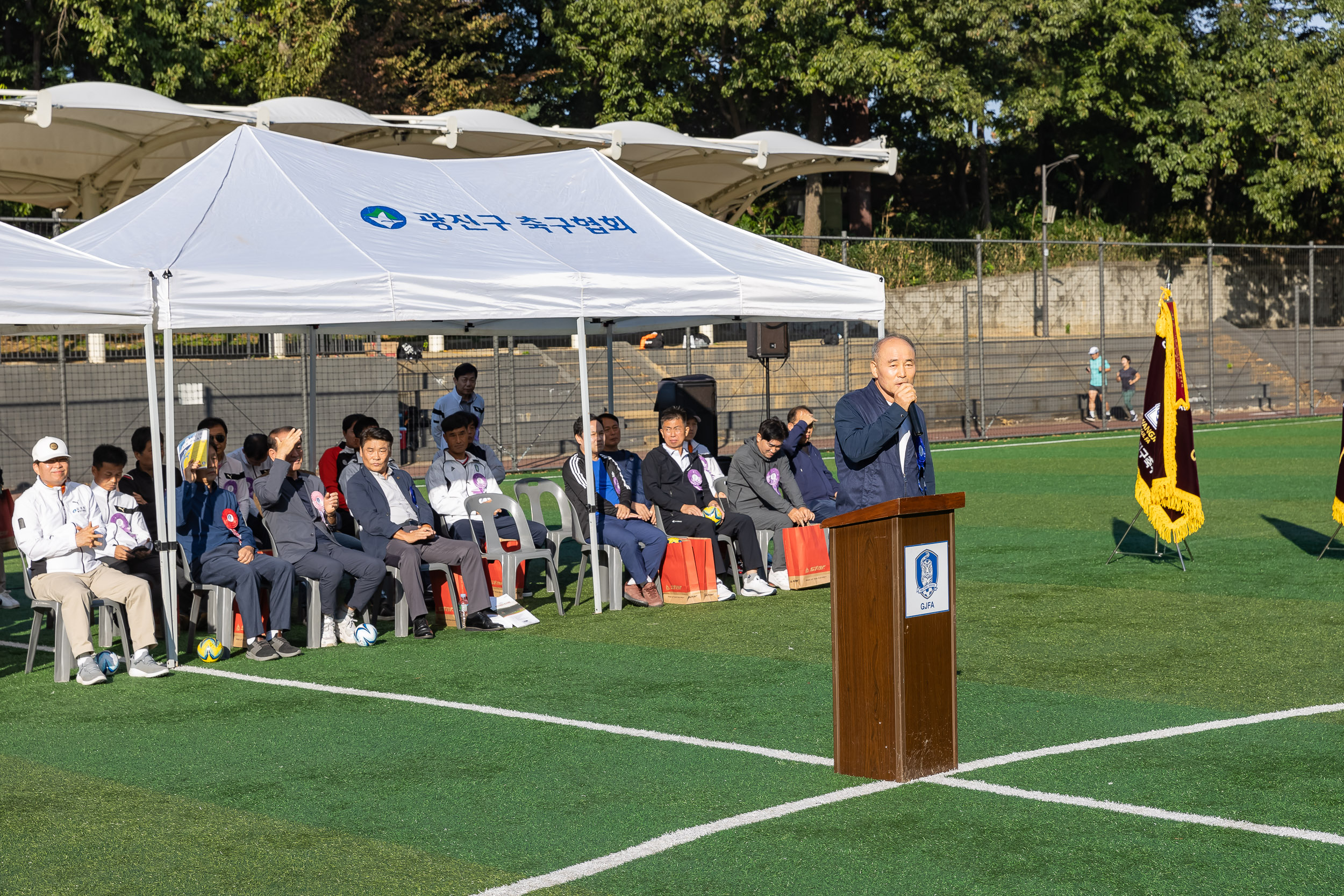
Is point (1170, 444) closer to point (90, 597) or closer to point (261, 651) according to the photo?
point (261, 651)

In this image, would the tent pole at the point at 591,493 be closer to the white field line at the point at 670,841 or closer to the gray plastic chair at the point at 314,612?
the gray plastic chair at the point at 314,612

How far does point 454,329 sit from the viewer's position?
12953mm

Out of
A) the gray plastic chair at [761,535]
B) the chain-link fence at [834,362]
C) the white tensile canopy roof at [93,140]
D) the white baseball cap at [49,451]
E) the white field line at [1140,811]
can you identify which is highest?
the white tensile canopy roof at [93,140]

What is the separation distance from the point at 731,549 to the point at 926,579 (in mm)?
5182

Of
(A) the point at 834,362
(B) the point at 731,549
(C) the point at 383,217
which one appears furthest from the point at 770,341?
(C) the point at 383,217

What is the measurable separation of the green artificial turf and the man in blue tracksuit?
1549mm

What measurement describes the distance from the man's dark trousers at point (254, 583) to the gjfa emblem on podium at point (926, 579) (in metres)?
4.47

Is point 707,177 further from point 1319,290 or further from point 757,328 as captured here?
point 1319,290

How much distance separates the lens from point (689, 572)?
9.99 metres

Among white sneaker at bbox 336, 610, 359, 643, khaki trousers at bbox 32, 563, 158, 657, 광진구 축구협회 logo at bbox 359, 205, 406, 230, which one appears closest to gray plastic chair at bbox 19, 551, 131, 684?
khaki trousers at bbox 32, 563, 158, 657

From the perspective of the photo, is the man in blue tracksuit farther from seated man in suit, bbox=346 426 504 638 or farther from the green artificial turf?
seated man in suit, bbox=346 426 504 638

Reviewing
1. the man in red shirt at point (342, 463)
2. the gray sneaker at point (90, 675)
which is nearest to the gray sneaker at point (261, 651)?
the gray sneaker at point (90, 675)

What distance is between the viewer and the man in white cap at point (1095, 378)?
88.7ft

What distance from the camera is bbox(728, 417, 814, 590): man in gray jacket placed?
35.4 ft
